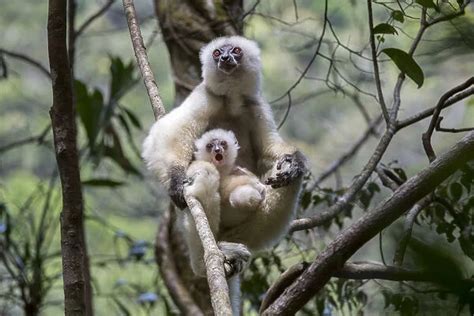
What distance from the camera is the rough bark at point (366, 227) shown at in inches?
76.5

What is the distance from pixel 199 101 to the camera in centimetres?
339

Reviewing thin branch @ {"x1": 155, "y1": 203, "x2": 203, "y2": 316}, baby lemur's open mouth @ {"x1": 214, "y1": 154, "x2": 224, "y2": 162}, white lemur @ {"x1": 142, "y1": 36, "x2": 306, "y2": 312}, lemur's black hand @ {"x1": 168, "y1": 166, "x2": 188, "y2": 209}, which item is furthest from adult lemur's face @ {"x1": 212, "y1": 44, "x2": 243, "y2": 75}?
thin branch @ {"x1": 155, "y1": 203, "x2": 203, "y2": 316}

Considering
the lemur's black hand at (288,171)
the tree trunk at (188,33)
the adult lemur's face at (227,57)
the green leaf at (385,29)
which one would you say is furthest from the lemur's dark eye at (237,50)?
the green leaf at (385,29)

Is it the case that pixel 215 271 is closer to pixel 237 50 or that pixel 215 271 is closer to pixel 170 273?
pixel 237 50

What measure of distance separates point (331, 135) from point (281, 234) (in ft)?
20.0

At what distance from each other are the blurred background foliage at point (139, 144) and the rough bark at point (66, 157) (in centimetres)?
119

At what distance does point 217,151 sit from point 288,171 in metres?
0.32

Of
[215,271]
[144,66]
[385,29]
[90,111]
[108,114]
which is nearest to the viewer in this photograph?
[215,271]

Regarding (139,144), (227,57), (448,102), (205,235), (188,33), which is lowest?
(205,235)

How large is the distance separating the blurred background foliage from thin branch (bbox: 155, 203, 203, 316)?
14 cm

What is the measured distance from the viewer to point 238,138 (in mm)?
3488

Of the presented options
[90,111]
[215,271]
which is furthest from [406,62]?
[90,111]

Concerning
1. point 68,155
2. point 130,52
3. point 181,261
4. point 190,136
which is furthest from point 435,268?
point 130,52

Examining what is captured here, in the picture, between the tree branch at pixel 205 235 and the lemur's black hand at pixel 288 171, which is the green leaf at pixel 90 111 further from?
the lemur's black hand at pixel 288 171
